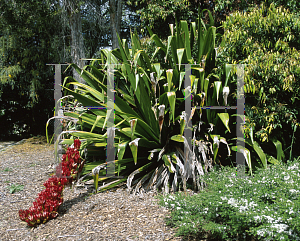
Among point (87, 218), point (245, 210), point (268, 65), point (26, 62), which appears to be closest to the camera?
point (245, 210)

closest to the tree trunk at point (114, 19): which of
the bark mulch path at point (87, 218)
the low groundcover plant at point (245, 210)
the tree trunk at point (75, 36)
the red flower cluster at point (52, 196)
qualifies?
the tree trunk at point (75, 36)

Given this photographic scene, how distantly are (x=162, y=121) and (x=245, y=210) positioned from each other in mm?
1370

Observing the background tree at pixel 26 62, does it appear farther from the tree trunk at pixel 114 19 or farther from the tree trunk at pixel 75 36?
the tree trunk at pixel 114 19

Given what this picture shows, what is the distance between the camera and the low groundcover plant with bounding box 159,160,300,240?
1.67 meters

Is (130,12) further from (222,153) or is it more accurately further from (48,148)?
(222,153)

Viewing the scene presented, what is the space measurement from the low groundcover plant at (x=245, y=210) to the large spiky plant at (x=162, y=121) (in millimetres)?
652

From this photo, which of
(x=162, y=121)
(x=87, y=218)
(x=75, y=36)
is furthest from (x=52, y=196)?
(x=75, y=36)

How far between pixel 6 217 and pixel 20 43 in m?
5.78

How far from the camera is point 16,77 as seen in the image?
23.4ft

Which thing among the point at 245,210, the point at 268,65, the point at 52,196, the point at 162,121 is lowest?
the point at 52,196

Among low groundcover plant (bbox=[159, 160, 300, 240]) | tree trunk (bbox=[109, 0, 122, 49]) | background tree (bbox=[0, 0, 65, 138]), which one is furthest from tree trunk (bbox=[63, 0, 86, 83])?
low groundcover plant (bbox=[159, 160, 300, 240])

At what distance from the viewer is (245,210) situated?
1840 millimetres

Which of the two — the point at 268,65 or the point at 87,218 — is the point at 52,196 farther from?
the point at 268,65

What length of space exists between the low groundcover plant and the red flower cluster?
106 centimetres
